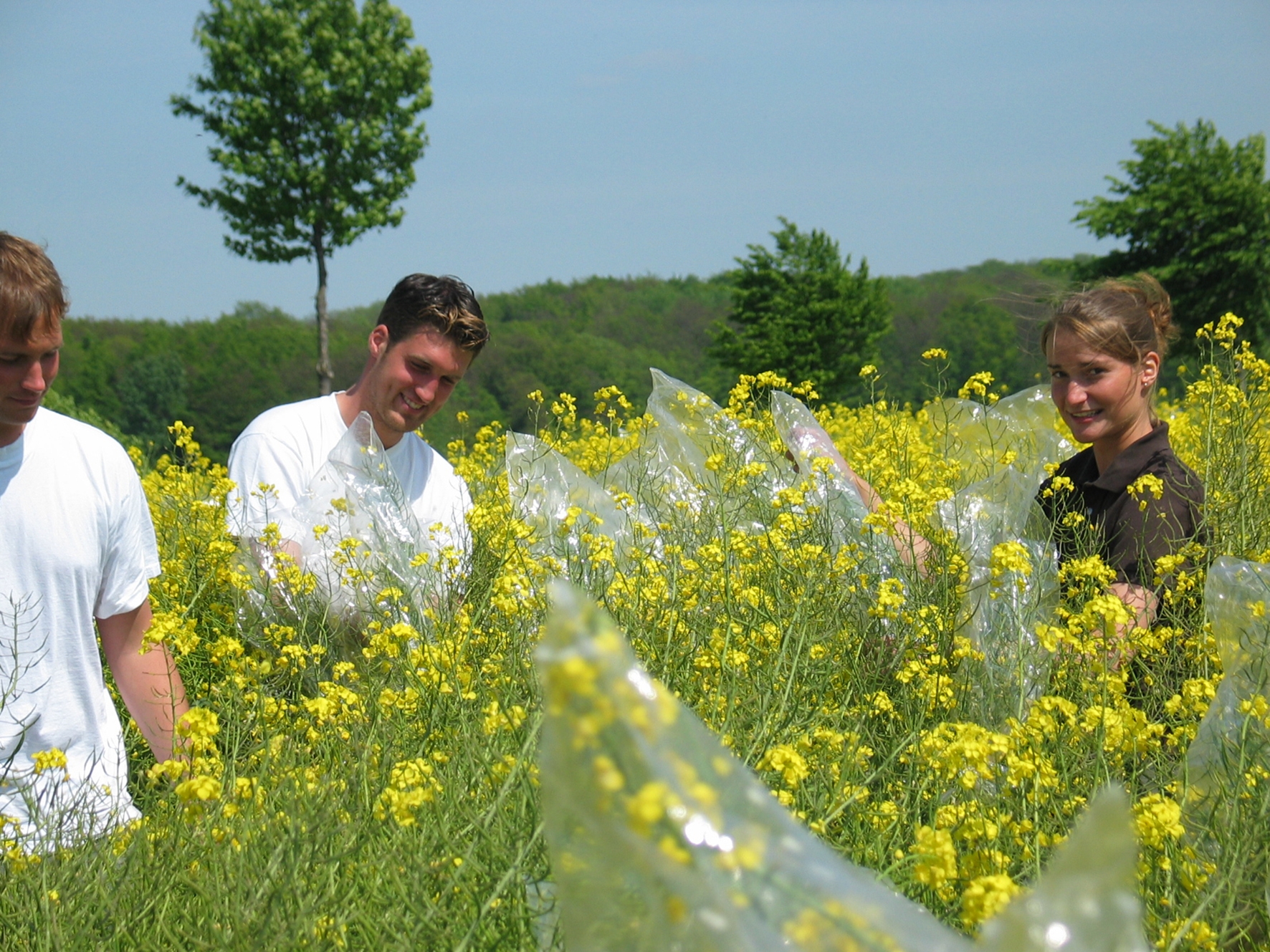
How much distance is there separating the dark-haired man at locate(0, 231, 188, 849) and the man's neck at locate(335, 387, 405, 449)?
3.68 ft

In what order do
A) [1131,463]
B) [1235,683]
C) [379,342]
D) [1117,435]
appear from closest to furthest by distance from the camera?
1. [1235,683]
2. [1131,463]
3. [1117,435]
4. [379,342]

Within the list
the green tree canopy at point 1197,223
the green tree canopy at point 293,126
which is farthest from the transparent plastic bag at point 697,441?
the green tree canopy at point 1197,223

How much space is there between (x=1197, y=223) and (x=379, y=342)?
21.0m

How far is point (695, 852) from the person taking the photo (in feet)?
2.79

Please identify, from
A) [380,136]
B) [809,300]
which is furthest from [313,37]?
[809,300]

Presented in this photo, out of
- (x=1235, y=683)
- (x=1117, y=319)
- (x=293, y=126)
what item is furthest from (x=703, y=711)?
(x=293, y=126)

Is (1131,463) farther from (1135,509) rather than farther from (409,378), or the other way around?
(409,378)


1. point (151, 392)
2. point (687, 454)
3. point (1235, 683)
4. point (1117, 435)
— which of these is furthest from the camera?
point (151, 392)

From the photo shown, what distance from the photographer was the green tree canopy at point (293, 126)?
661 inches

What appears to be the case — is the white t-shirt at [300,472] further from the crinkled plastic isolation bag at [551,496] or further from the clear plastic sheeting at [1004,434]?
the clear plastic sheeting at [1004,434]

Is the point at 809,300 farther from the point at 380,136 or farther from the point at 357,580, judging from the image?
the point at 357,580

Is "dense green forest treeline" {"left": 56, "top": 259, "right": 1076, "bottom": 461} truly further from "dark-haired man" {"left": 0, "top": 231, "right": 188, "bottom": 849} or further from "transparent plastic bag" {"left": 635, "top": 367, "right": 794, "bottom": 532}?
"dark-haired man" {"left": 0, "top": 231, "right": 188, "bottom": 849}

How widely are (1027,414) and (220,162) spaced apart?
15.2 metres

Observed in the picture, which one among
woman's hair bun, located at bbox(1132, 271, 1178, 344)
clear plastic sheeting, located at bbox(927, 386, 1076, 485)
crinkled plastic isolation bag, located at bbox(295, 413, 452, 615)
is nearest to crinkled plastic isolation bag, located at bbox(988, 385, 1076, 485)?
clear plastic sheeting, located at bbox(927, 386, 1076, 485)
